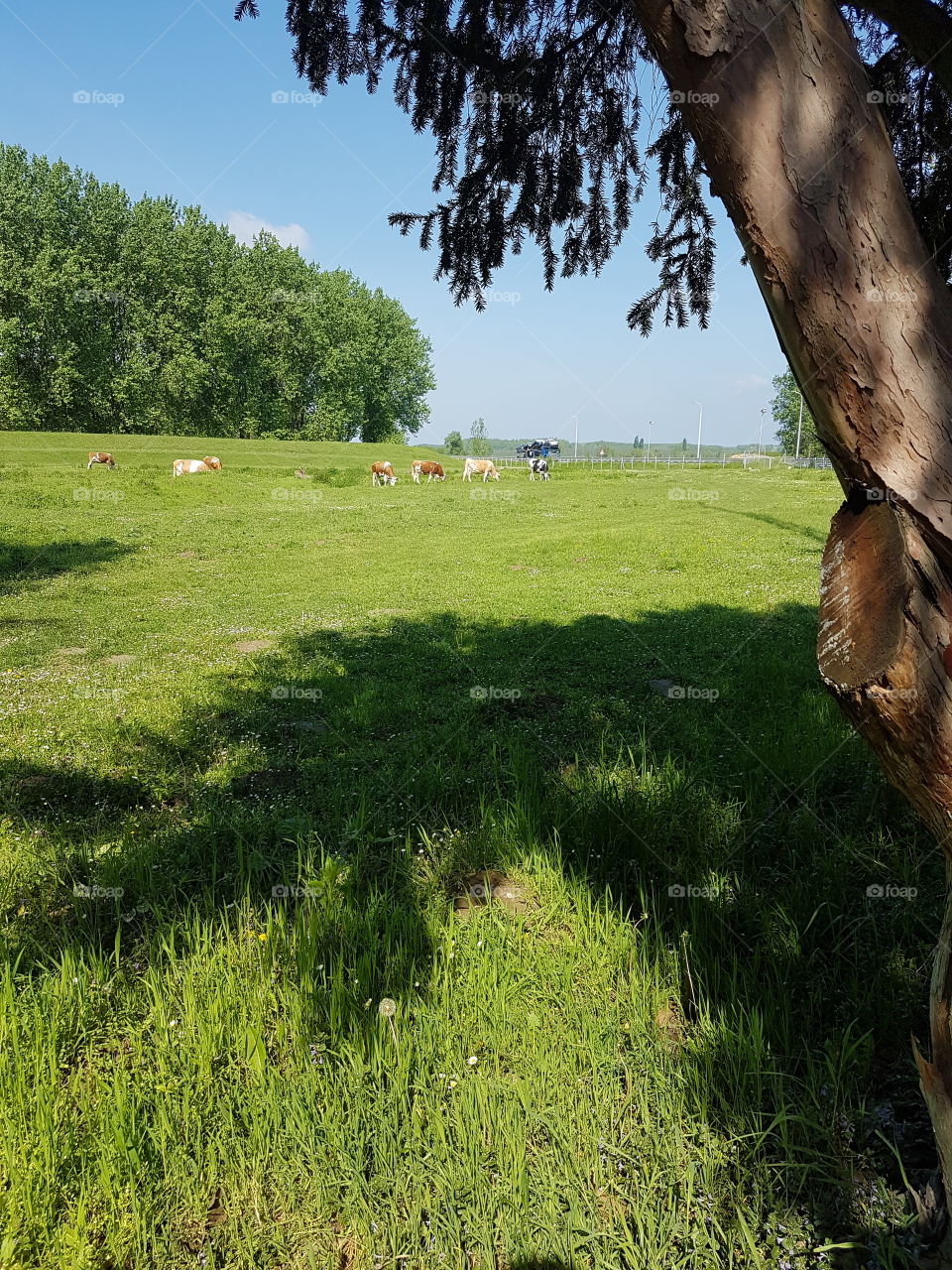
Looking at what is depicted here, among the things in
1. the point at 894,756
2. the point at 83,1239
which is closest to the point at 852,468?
the point at 894,756

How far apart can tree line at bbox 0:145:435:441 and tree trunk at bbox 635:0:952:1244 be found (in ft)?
155

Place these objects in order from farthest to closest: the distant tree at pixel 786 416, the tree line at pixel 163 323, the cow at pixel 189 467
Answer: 1. the distant tree at pixel 786 416
2. the tree line at pixel 163 323
3. the cow at pixel 189 467

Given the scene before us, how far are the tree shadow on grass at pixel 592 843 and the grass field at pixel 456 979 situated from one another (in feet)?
0.07

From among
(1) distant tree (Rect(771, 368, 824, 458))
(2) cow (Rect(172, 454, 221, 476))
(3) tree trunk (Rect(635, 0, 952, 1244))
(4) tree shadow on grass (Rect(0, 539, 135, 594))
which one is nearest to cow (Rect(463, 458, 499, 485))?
(2) cow (Rect(172, 454, 221, 476))

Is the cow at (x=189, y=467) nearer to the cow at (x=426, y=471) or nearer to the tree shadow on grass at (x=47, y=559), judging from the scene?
the cow at (x=426, y=471)

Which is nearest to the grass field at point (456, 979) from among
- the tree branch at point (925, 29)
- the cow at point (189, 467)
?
the tree branch at point (925, 29)

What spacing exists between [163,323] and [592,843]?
56798 mm

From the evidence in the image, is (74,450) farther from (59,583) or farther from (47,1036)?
(47,1036)

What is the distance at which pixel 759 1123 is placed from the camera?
2.07m

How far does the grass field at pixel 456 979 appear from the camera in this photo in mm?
1925

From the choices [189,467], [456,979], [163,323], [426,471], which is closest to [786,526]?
[456,979]

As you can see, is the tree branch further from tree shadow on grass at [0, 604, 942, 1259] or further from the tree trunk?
tree shadow on grass at [0, 604, 942, 1259]

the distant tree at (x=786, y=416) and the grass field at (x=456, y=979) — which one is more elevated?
the distant tree at (x=786, y=416)

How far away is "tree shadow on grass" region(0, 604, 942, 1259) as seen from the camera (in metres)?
2.39
